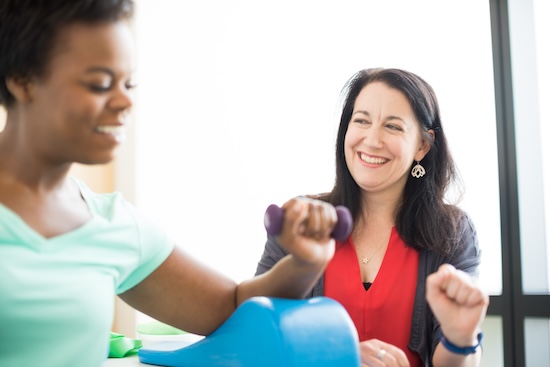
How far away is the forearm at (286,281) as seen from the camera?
1065 millimetres

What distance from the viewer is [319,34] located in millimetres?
3219

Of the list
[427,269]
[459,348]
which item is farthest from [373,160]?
[459,348]

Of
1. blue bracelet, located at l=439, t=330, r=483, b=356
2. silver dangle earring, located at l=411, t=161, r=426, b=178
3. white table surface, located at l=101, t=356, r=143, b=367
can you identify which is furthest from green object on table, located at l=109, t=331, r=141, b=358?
silver dangle earring, located at l=411, t=161, r=426, b=178

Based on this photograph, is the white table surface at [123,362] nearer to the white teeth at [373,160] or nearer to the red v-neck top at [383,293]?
the red v-neck top at [383,293]

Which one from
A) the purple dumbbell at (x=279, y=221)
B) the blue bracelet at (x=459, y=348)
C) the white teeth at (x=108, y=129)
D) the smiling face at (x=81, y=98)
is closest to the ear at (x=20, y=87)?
the smiling face at (x=81, y=98)

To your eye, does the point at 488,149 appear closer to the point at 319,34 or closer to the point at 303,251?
the point at 319,34

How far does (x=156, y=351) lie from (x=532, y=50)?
7.73ft

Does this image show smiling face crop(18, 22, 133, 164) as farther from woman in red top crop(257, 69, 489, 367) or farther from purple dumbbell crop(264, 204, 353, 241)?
woman in red top crop(257, 69, 489, 367)

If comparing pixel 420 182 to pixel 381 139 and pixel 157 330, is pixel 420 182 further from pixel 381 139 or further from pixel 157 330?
pixel 157 330

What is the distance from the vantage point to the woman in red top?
187cm

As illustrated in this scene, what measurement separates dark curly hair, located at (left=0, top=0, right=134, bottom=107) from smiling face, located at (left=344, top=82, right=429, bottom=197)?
1201 millimetres

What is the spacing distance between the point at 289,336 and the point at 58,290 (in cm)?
32

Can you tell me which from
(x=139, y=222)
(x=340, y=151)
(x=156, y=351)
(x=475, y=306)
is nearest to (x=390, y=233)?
(x=340, y=151)

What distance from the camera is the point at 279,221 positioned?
0.97 m
